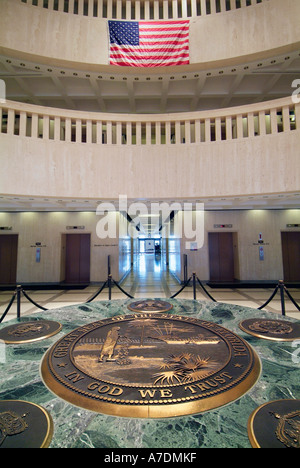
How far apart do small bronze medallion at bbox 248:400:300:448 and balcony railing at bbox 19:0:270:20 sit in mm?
10350

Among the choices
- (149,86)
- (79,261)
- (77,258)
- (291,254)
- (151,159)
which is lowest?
(79,261)

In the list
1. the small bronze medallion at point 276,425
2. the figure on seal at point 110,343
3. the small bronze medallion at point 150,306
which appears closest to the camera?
the small bronze medallion at point 276,425

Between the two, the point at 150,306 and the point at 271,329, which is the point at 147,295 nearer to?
the point at 150,306

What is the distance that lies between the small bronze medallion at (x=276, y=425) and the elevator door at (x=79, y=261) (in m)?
11.1

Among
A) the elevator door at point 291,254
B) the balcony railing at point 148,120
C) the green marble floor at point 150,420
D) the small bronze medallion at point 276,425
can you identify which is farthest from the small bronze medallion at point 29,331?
the elevator door at point 291,254

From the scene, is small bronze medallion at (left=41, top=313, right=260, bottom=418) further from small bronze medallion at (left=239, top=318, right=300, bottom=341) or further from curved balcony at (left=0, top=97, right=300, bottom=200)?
curved balcony at (left=0, top=97, right=300, bottom=200)

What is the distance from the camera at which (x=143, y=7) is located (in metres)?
8.35

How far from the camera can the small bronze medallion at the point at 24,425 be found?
146cm

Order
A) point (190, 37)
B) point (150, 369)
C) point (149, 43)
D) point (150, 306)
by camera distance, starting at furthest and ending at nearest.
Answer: point (190, 37), point (149, 43), point (150, 306), point (150, 369)

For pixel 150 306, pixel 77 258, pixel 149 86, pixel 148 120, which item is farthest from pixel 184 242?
pixel 150 306

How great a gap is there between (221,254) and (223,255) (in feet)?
0.38

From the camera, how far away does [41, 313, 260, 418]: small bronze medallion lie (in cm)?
185

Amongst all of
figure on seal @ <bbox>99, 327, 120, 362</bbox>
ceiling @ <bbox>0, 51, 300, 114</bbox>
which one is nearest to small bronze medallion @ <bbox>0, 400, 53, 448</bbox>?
figure on seal @ <bbox>99, 327, 120, 362</bbox>

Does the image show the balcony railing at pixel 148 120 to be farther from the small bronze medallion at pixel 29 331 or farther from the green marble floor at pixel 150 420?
the green marble floor at pixel 150 420
